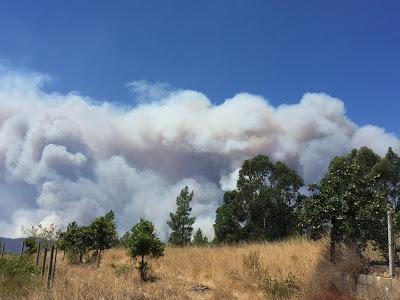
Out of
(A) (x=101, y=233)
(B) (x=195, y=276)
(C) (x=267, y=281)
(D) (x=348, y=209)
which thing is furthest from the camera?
(A) (x=101, y=233)

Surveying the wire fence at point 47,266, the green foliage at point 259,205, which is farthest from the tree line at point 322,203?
the wire fence at point 47,266

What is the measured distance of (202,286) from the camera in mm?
21688

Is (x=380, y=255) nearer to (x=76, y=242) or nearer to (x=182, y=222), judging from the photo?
(x=76, y=242)

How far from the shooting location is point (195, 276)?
25125 mm

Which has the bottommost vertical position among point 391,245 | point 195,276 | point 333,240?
point 195,276

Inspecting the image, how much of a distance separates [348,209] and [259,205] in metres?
33.3

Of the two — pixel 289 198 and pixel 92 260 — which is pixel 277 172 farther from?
pixel 92 260

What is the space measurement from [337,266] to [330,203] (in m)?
2.32

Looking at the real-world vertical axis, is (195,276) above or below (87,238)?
below

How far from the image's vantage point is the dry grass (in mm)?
15198

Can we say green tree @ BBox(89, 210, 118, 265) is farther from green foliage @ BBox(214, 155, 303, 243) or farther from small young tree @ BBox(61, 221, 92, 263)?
green foliage @ BBox(214, 155, 303, 243)

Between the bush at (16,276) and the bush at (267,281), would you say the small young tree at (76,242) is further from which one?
the bush at (16,276)

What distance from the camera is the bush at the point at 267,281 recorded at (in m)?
18.4

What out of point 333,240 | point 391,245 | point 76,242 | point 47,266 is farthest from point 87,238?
point 391,245
